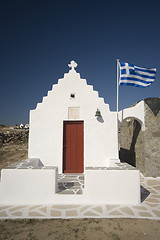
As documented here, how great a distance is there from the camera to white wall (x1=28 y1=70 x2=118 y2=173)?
638 cm

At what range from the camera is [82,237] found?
2.96 m

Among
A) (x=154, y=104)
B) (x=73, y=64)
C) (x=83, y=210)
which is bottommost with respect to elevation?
(x=83, y=210)

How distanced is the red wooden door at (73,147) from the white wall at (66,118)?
22 centimetres

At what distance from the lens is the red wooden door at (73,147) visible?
21.5ft

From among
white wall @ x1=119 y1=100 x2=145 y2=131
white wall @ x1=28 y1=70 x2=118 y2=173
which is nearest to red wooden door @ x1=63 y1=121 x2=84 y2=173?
white wall @ x1=28 y1=70 x2=118 y2=173

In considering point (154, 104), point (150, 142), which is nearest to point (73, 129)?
point (150, 142)

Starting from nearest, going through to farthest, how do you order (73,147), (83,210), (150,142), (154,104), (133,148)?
(83,210), (73,147), (150,142), (154,104), (133,148)

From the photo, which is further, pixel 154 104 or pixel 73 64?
pixel 154 104

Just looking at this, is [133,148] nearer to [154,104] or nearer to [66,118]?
[154,104]

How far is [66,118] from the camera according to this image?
6.67m

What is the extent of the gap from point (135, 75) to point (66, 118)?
364 cm

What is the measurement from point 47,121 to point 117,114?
3098 mm

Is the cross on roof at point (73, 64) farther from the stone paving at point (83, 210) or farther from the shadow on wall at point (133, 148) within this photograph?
the stone paving at point (83, 210)

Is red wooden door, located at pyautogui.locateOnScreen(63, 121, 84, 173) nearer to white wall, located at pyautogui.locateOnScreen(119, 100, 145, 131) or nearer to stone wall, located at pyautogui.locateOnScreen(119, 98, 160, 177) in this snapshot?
white wall, located at pyautogui.locateOnScreen(119, 100, 145, 131)
